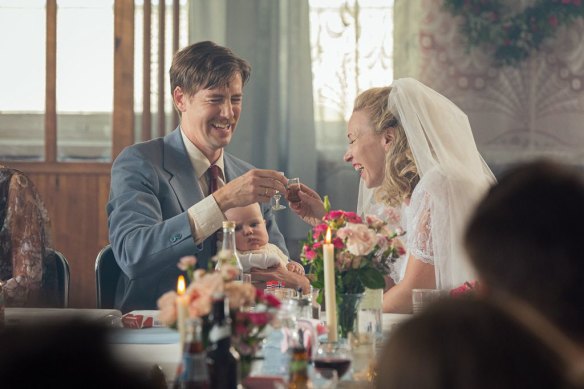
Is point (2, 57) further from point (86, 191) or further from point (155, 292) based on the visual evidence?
point (155, 292)

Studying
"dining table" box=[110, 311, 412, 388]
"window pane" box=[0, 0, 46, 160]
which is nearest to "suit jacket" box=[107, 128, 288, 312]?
"dining table" box=[110, 311, 412, 388]

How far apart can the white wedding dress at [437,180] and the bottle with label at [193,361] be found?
57.1 inches

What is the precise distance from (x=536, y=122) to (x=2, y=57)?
242 centimetres

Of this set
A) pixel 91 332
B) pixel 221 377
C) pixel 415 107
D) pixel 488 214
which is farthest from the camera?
pixel 415 107

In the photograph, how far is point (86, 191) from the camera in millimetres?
4441

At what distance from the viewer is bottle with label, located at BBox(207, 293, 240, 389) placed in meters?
1.47

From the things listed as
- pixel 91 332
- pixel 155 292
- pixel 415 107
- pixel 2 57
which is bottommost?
pixel 155 292

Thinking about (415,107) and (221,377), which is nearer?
(221,377)

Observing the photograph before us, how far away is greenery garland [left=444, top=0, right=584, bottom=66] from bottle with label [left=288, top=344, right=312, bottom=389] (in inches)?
130

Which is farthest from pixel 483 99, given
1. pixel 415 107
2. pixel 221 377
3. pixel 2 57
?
pixel 221 377

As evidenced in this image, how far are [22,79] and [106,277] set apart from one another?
1.63 meters

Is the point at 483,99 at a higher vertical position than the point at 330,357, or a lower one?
higher

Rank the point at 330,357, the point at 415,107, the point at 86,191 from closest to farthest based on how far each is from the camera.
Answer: the point at 330,357 → the point at 415,107 → the point at 86,191

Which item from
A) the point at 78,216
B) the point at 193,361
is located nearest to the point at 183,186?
the point at 78,216
